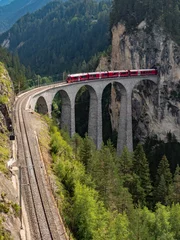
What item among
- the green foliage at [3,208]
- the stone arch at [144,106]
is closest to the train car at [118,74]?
the stone arch at [144,106]

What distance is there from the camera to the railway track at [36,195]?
2294 centimetres

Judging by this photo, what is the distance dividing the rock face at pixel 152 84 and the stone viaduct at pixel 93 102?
11.3ft

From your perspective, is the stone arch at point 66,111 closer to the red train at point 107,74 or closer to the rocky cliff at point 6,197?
the red train at point 107,74

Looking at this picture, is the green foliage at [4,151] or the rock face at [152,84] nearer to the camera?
the green foliage at [4,151]

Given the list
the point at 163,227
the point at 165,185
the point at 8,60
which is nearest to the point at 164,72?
the point at 165,185

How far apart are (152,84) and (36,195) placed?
60392 mm

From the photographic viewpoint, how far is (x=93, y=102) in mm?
71500

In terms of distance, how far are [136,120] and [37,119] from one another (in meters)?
46.4

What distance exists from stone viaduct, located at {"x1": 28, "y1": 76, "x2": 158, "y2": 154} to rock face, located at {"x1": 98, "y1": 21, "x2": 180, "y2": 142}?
3.46 meters

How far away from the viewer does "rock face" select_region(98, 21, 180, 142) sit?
8019cm

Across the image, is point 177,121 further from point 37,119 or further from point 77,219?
point 77,219

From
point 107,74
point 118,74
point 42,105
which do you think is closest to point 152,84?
point 118,74

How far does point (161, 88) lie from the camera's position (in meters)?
80.5

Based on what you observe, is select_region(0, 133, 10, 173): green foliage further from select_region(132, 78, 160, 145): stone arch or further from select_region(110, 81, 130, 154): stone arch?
select_region(132, 78, 160, 145): stone arch
